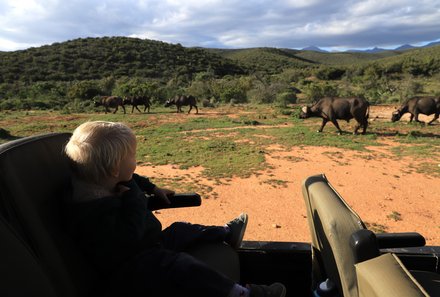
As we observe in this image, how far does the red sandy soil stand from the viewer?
5012 mm

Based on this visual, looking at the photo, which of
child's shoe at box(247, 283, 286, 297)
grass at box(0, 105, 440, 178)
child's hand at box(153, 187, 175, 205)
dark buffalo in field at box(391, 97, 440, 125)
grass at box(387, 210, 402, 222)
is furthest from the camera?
dark buffalo in field at box(391, 97, 440, 125)

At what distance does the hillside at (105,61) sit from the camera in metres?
44.1

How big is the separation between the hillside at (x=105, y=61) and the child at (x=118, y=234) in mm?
45409

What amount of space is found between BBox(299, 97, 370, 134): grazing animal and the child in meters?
11.7

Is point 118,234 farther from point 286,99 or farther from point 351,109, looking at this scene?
point 286,99

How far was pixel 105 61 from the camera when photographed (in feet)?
164

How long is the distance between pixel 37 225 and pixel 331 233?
1273 millimetres

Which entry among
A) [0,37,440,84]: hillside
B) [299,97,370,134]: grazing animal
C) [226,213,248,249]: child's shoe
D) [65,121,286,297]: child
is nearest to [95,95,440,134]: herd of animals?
[299,97,370,134]: grazing animal

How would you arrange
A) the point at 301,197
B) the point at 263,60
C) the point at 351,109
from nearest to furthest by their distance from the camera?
the point at 301,197 < the point at 351,109 < the point at 263,60

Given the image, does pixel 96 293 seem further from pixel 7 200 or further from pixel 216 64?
pixel 216 64

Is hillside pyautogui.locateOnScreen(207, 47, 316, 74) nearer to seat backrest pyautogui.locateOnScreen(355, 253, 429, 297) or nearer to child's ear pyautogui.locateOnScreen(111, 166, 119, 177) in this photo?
child's ear pyautogui.locateOnScreen(111, 166, 119, 177)

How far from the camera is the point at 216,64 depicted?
57500 mm

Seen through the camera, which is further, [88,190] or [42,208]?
[88,190]

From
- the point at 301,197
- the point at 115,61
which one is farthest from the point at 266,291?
the point at 115,61
